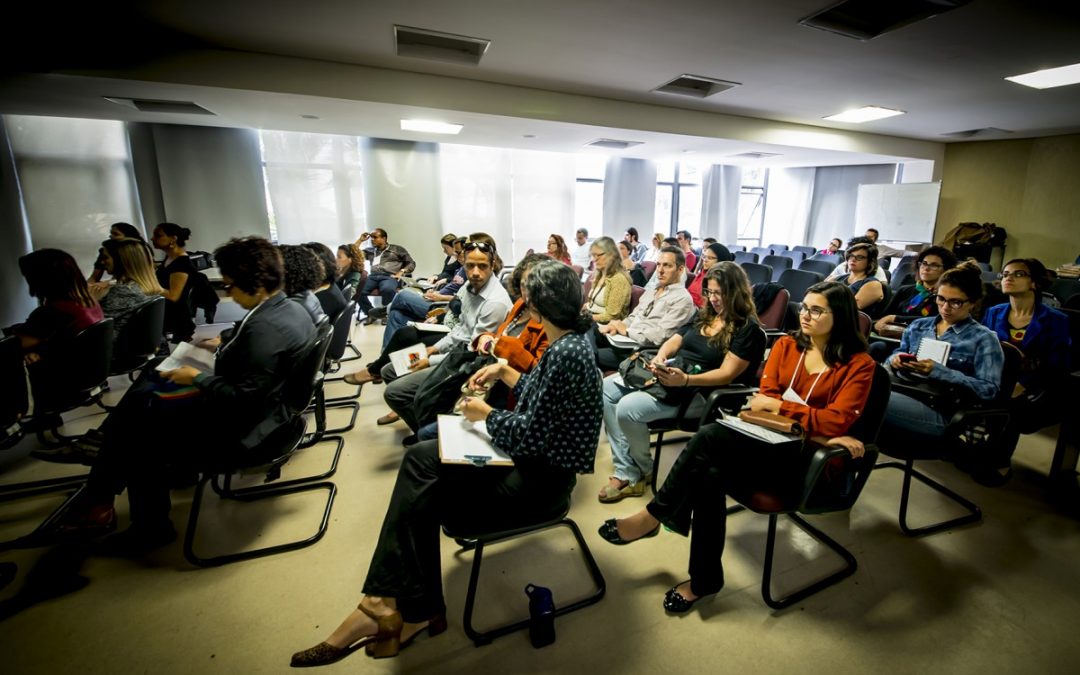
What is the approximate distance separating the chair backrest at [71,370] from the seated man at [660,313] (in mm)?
2697

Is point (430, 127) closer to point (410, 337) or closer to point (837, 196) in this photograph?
point (410, 337)

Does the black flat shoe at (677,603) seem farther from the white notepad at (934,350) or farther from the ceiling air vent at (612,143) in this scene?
the ceiling air vent at (612,143)

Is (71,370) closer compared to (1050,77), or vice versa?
(71,370)

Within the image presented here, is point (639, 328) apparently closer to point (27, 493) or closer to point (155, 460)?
point (155, 460)

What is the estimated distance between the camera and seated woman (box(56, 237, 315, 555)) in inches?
68.2

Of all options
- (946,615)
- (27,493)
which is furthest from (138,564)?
(946,615)

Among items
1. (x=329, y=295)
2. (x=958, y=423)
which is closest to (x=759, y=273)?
(x=958, y=423)

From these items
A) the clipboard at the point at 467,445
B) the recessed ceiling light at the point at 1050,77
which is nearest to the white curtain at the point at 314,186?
the clipboard at the point at 467,445

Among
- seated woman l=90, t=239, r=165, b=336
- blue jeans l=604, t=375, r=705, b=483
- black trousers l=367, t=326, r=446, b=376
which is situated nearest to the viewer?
blue jeans l=604, t=375, r=705, b=483

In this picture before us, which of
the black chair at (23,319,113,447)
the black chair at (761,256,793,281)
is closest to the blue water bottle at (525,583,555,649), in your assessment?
the black chair at (23,319,113,447)

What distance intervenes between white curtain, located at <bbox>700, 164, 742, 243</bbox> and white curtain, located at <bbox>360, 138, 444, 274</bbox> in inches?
240

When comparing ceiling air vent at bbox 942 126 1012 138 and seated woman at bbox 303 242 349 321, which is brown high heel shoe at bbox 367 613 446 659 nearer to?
seated woman at bbox 303 242 349 321

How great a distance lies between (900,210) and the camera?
8.35 metres

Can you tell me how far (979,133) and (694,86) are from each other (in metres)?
5.69
